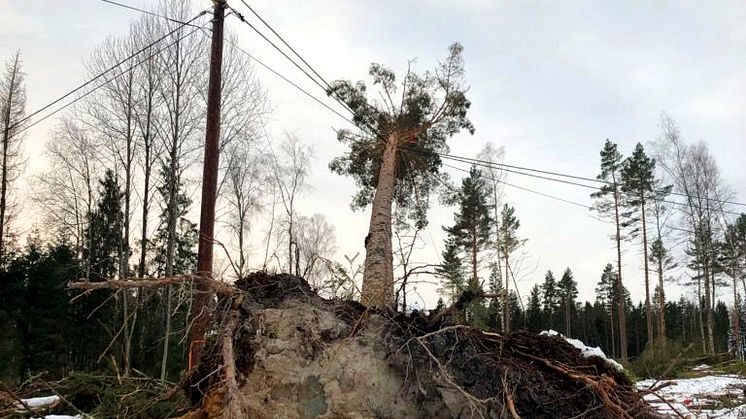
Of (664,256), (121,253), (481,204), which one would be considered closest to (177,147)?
(121,253)

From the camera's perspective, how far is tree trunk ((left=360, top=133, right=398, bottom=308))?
357 inches

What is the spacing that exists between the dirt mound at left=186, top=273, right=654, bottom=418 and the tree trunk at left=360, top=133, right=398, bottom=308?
2.86 m

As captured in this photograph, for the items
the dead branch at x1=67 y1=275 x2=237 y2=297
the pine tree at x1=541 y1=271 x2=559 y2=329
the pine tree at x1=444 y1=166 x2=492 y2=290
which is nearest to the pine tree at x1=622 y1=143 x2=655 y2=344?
the pine tree at x1=444 y1=166 x2=492 y2=290

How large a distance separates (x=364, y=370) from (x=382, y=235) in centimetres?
661

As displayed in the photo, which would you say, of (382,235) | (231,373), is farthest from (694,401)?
(231,373)

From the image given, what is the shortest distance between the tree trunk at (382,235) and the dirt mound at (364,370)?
286 cm

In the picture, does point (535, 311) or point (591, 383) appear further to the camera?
point (535, 311)

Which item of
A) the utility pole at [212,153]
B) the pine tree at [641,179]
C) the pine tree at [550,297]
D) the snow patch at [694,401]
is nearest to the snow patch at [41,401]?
the utility pole at [212,153]

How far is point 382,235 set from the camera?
10.4 metres

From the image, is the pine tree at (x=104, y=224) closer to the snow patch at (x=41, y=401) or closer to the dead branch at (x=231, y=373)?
the snow patch at (x=41, y=401)

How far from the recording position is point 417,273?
15.1 feet

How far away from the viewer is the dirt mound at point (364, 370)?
3.69 meters

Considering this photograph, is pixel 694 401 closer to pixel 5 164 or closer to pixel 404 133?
pixel 404 133

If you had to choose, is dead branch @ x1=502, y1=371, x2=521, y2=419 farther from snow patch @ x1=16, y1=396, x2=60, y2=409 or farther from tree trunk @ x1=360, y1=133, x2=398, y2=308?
snow patch @ x1=16, y1=396, x2=60, y2=409
